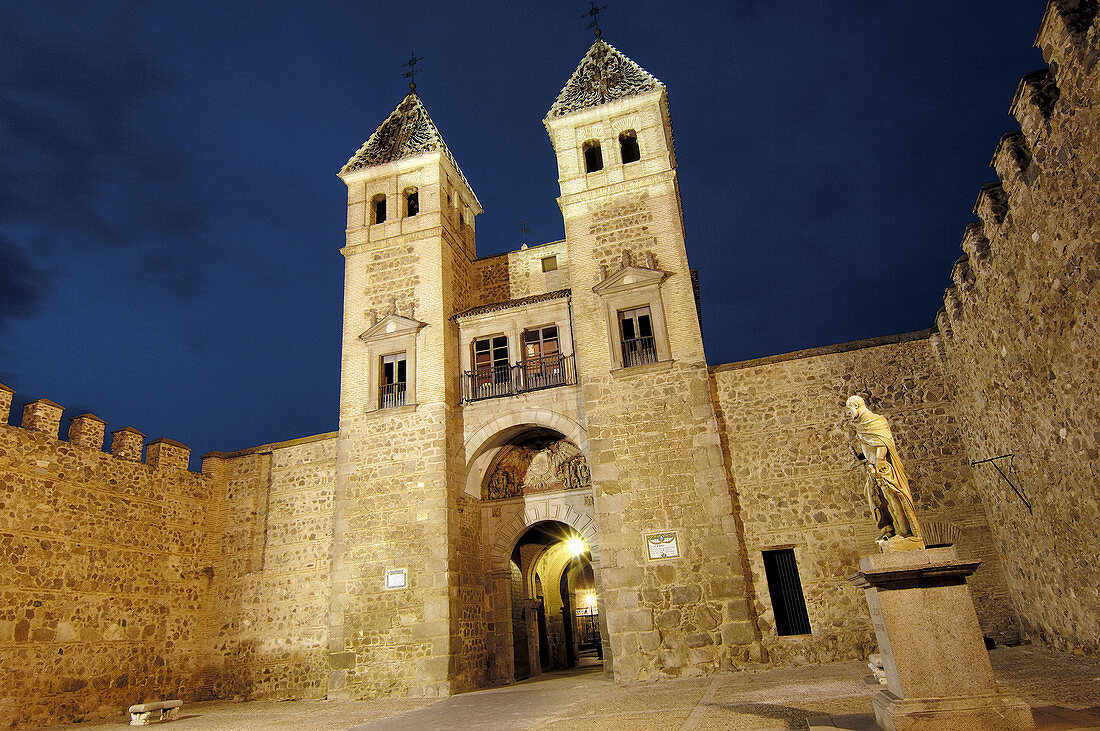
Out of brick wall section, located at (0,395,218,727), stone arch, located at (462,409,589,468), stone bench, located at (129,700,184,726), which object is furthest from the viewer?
stone arch, located at (462,409,589,468)

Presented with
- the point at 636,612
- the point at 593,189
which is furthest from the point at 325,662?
the point at 593,189

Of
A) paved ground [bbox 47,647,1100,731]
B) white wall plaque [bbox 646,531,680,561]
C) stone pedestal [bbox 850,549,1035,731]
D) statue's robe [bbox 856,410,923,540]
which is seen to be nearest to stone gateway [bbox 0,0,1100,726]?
white wall plaque [bbox 646,531,680,561]

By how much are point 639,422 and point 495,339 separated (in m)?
4.26

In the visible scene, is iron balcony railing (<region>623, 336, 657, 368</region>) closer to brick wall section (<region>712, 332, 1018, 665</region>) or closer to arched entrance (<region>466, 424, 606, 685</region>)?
brick wall section (<region>712, 332, 1018, 665</region>)

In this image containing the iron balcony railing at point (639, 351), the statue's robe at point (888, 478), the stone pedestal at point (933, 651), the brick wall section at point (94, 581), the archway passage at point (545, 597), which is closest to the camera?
the stone pedestal at point (933, 651)

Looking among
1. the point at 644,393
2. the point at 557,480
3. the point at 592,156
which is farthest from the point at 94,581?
the point at 592,156

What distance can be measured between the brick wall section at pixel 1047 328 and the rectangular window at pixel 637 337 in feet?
18.2

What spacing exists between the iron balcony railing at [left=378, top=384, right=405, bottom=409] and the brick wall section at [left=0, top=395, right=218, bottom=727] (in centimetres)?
514

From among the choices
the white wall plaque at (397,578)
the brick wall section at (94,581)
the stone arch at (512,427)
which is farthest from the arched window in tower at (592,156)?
the brick wall section at (94,581)

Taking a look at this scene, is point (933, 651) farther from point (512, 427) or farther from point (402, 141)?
point (402, 141)

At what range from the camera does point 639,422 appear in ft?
43.0

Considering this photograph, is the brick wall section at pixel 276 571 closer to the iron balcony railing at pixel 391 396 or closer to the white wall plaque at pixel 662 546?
the iron balcony railing at pixel 391 396

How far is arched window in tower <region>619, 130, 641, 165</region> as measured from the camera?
15625 mm

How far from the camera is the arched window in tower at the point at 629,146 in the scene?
1562 cm
